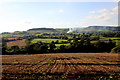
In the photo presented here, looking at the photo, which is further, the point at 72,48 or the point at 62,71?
the point at 72,48

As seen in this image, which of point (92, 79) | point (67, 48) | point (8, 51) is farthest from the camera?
point (67, 48)

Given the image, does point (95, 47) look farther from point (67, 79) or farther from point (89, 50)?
point (67, 79)

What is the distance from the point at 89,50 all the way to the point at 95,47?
10.5 ft

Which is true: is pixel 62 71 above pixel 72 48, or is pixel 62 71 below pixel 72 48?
above

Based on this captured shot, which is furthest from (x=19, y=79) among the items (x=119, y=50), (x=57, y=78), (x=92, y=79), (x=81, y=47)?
(x=81, y=47)

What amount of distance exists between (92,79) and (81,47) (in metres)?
60.9

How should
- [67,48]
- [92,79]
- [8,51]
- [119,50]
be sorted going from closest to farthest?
[92,79], [119,50], [8,51], [67,48]

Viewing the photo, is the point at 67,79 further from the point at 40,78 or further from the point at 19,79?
the point at 19,79

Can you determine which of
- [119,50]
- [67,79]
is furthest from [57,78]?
[119,50]

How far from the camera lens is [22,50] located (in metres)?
68.5

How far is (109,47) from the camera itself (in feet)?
239

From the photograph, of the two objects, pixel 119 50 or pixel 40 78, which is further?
pixel 119 50

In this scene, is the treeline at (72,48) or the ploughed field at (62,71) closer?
the ploughed field at (62,71)

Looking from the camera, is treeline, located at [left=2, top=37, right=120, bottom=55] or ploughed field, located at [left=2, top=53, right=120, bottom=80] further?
treeline, located at [left=2, top=37, right=120, bottom=55]
